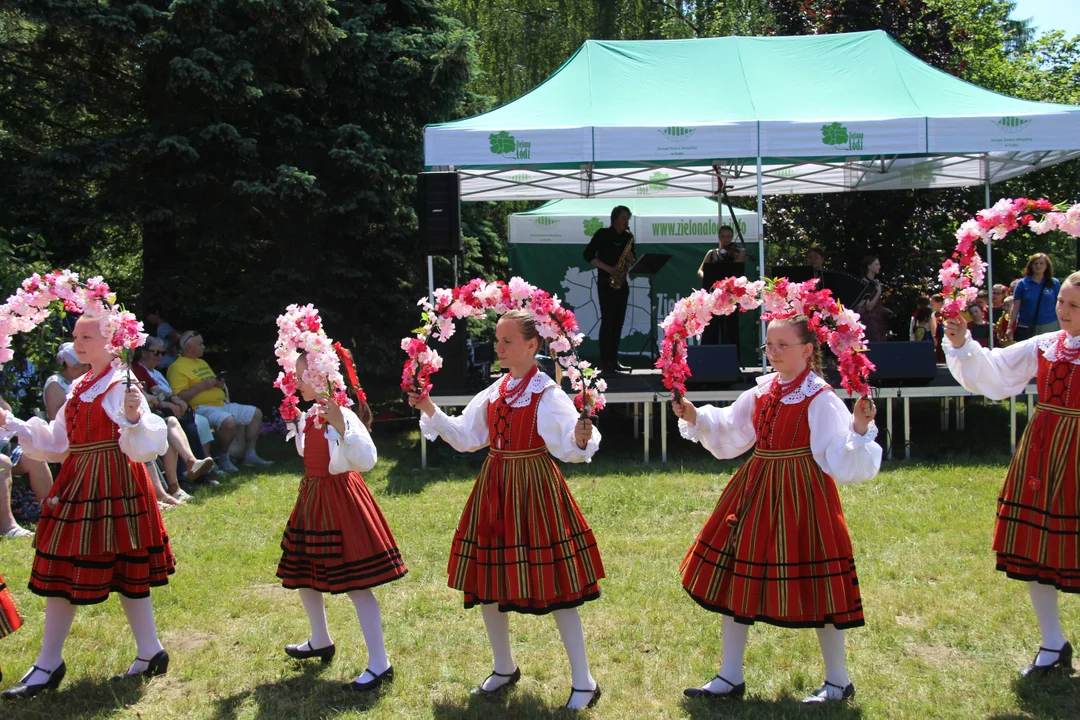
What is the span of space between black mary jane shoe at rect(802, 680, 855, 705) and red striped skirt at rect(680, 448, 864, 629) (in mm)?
389

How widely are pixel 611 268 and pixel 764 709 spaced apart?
6.73 meters

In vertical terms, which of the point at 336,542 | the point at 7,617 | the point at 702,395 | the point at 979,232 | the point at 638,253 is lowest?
the point at 7,617

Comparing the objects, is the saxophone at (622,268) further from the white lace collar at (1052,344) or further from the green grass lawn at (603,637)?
the white lace collar at (1052,344)

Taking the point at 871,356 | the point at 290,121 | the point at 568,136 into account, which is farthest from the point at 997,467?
the point at 290,121

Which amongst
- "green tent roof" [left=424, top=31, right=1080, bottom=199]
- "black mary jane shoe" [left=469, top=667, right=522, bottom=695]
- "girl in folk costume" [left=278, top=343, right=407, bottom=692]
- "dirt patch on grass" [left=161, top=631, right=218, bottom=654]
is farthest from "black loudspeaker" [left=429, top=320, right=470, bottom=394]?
"black mary jane shoe" [left=469, top=667, right=522, bottom=695]

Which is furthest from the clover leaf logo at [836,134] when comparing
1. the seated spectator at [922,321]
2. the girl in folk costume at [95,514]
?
the girl in folk costume at [95,514]

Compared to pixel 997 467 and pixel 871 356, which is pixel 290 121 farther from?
pixel 997 467

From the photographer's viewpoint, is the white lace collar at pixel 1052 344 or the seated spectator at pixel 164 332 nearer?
the white lace collar at pixel 1052 344

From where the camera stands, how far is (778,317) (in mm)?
3879

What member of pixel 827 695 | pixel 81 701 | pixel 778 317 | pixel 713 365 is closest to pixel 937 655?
pixel 827 695

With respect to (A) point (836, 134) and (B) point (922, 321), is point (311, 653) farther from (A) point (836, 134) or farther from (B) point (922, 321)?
(B) point (922, 321)

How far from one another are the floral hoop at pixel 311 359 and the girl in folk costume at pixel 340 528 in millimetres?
20

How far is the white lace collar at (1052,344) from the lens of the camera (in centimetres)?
403

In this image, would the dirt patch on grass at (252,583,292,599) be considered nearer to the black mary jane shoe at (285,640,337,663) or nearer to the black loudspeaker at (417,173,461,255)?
the black mary jane shoe at (285,640,337,663)
